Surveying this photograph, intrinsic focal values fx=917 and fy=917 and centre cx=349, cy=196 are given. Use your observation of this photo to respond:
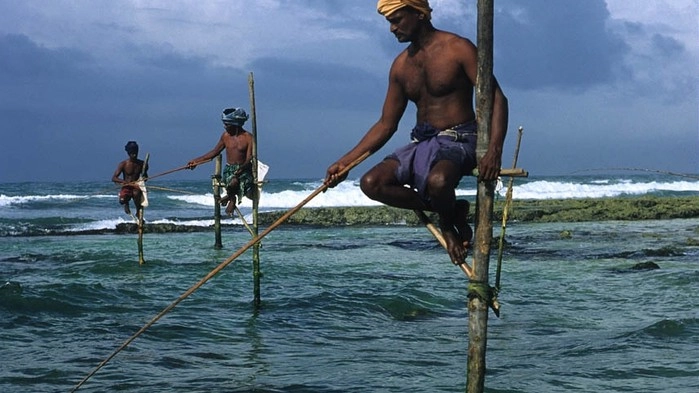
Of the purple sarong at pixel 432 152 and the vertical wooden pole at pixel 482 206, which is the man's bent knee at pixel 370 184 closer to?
the purple sarong at pixel 432 152

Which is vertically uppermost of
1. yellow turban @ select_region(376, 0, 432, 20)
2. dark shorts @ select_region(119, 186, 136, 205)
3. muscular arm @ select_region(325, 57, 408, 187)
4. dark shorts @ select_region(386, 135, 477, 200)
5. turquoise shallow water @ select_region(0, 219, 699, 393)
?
yellow turban @ select_region(376, 0, 432, 20)

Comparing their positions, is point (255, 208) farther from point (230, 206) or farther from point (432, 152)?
point (432, 152)

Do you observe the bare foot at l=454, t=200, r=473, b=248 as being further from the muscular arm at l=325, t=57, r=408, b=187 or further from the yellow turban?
the yellow turban

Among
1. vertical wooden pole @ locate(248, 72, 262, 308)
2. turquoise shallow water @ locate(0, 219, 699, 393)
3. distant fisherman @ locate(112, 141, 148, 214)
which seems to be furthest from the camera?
distant fisherman @ locate(112, 141, 148, 214)

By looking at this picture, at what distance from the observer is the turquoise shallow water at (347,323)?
8.36 metres

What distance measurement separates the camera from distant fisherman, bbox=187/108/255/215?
14.5 meters

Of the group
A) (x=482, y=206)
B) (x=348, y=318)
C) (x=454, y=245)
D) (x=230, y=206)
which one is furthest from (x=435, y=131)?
(x=230, y=206)

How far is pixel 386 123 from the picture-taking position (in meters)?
5.26

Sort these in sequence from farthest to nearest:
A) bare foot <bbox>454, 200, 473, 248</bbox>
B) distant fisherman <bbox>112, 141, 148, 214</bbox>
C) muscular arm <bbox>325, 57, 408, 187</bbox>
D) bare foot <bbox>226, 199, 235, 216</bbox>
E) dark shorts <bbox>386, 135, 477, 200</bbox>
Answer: distant fisherman <bbox>112, 141, 148, 214</bbox>, bare foot <bbox>226, 199, 235, 216</bbox>, muscular arm <bbox>325, 57, 408, 187</bbox>, bare foot <bbox>454, 200, 473, 248</bbox>, dark shorts <bbox>386, 135, 477, 200</bbox>

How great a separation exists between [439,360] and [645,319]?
11.3 ft

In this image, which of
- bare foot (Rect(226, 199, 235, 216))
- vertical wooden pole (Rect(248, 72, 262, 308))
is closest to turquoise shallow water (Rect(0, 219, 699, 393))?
vertical wooden pole (Rect(248, 72, 262, 308))

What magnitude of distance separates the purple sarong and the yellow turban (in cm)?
62

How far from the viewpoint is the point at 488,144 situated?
15.6 ft

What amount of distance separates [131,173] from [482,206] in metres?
13.2
